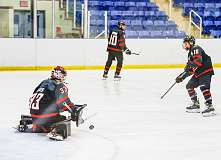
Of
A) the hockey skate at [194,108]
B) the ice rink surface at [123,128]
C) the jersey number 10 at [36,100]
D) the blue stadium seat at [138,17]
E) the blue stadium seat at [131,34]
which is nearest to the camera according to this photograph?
the ice rink surface at [123,128]

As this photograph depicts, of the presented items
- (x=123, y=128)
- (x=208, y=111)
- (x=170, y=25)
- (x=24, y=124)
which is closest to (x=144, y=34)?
(x=170, y=25)

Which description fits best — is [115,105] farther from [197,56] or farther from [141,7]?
[141,7]

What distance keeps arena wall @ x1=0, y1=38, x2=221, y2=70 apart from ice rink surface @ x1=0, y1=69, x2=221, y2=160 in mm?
2436

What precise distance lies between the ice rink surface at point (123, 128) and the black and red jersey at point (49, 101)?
0.20 m

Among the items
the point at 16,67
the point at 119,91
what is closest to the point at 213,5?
the point at 16,67

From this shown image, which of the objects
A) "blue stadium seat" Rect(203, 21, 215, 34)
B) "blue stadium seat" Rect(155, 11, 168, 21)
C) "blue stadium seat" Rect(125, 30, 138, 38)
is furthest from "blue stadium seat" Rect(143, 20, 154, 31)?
"blue stadium seat" Rect(203, 21, 215, 34)

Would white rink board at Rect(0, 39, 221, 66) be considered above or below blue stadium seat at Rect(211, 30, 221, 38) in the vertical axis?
below

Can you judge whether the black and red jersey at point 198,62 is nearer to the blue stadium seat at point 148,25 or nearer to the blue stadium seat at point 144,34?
the blue stadium seat at point 144,34

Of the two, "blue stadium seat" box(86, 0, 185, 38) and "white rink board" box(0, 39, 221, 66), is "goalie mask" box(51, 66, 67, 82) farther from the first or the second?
"blue stadium seat" box(86, 0, 185, 38)

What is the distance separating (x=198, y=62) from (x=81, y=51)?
669 centimetres

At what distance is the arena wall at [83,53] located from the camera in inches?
488

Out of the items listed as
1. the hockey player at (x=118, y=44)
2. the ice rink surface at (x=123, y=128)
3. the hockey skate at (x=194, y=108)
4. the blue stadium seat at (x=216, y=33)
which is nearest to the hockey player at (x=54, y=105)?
the ice rink surface at (x=123, y=128)

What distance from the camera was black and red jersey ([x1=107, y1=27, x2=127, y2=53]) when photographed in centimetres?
1092

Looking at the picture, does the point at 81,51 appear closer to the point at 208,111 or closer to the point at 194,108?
the point at 194,108
